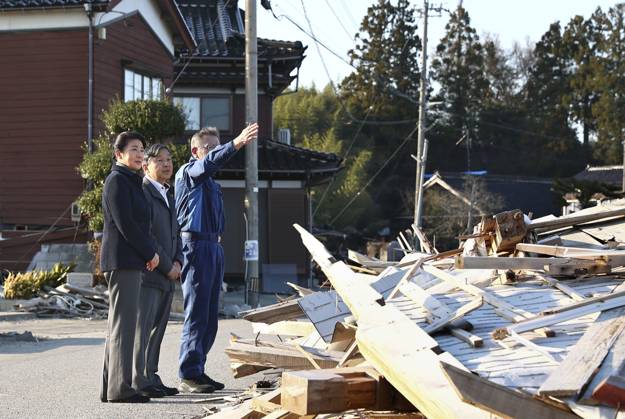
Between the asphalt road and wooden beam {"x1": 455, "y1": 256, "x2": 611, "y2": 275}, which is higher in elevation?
wooden beam {"x1": 455, "y1": 256, "x2": 611, "y2": 275}

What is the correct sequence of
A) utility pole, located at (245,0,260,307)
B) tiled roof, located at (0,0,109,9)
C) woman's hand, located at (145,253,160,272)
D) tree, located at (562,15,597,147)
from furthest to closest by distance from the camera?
tree, located at (562,15,597,147) < tiled roof, located at (0,0,109,9) < utility pole, located at (245,0,260,307) < woman's hand, located at (145,253,160,272)

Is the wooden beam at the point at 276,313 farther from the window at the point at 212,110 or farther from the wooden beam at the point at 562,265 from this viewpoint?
the window at the point at 212,110

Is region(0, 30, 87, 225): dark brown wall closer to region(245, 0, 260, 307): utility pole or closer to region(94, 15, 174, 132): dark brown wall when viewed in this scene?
region(94, 15, 174, 132): dark brown wall

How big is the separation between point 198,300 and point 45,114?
15606 mm

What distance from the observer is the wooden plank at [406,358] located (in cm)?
417

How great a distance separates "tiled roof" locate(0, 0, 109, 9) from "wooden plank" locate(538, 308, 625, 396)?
18417 mm

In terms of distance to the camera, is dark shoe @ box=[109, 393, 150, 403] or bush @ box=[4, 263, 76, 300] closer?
dark shoe @ box=[109, 393, 150, 403]

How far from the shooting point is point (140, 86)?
24938 millimetres

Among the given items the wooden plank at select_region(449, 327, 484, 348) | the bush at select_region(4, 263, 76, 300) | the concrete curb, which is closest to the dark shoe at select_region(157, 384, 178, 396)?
the wooden plank at select_region(449, 327, 484, 348)

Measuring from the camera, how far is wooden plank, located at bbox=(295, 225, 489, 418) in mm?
4168

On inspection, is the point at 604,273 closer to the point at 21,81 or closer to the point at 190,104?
the point at 21,81

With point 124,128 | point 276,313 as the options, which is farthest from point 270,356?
point 124,128

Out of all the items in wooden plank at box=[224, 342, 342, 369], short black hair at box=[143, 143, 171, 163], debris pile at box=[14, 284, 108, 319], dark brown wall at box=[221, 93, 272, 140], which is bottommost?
debris pile at box=[14, 284, 108, 319]

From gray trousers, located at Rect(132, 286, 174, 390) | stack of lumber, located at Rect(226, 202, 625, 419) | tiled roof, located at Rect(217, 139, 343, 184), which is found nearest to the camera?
stack of lumber, located at Rect(226, 202, 625, 419)
